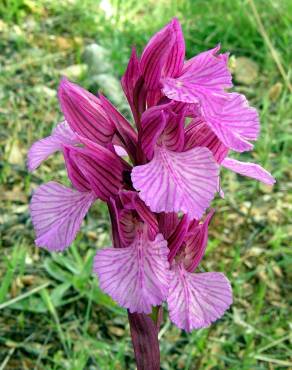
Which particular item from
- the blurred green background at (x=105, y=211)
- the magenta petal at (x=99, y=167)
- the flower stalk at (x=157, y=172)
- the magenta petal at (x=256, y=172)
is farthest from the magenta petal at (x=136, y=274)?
the blurred green background at (x=105, y=211)

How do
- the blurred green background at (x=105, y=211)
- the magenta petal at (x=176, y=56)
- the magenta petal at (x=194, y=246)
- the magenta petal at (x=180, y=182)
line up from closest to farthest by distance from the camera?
the magenta petal at (x=180, y=182)
the magenta petal at (x=176, y=56)
the magenta petal at (x=194, y=246)
the blurred green background at (x=105, y=211)

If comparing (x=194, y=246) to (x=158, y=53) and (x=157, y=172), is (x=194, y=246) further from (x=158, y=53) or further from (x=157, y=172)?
(x=158, y=53)

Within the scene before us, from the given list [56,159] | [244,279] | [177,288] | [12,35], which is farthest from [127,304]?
[12,35]

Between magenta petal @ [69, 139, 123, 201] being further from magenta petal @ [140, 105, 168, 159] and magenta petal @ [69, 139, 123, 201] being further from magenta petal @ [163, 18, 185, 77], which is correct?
magenta petal @ [163, 18, 185, 77]

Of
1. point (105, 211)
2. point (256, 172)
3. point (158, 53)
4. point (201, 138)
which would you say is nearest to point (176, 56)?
point (158, 53)

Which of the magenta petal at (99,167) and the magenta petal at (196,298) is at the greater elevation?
the magenta petal at (99,167)

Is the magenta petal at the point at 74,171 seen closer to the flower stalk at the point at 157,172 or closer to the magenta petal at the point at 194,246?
the flower stalk at the point at 157,172
